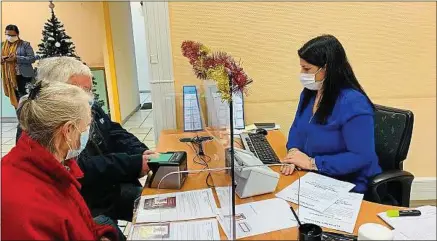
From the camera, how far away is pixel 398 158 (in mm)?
1772

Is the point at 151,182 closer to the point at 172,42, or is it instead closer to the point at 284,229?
the point at 284,229

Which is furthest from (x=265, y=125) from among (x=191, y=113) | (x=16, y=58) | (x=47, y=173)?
(x=16, y=58)

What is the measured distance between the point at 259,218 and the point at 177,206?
0.98ft

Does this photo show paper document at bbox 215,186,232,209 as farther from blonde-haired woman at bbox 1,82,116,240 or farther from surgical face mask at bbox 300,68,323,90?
surgical face mask at bbox 300,68,323,90

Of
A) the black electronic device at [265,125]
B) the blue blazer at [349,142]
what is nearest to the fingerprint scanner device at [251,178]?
the blue blazer at [349,142]

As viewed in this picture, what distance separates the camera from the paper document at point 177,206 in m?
1.20

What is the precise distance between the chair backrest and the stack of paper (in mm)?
456

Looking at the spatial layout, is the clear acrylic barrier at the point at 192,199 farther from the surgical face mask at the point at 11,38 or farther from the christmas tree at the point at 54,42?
the surgical face mask at the point at 11,38

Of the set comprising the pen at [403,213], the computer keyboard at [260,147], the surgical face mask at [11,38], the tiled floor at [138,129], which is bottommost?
the tiled floor at [138,129]

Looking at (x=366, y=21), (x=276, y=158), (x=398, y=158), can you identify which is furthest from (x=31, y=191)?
(x=366, y=21)

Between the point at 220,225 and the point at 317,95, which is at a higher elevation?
the point at 317,95

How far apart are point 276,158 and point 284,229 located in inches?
27.5

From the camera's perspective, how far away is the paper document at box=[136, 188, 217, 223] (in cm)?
120

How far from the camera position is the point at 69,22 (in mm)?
5176
